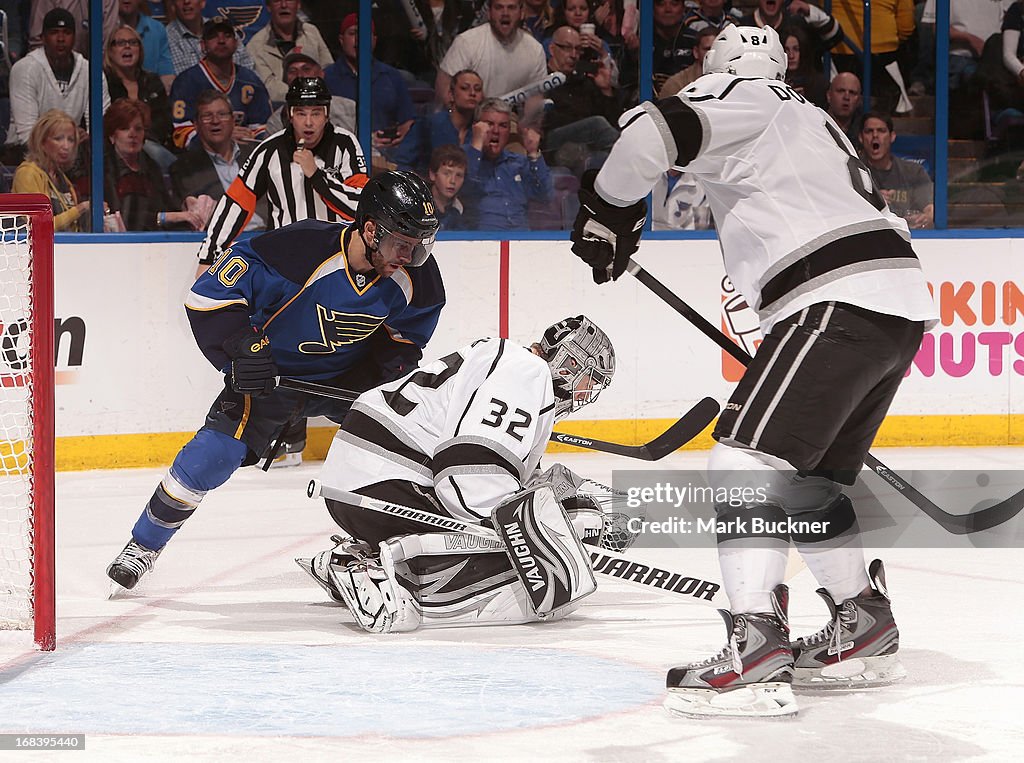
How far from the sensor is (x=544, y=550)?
3051mm

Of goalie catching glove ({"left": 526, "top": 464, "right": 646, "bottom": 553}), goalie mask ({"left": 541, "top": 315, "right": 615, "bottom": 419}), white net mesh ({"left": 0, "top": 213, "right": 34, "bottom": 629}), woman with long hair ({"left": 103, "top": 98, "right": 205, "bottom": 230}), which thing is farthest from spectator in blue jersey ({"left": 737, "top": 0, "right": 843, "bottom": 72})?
goalie mask ({"left": 541, "top": 315, "right": 615, "bottom": 419})

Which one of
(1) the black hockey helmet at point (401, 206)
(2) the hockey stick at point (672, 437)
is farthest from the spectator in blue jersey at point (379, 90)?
(1) the black hockey helmet at point (401, 206)

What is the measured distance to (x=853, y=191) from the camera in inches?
101

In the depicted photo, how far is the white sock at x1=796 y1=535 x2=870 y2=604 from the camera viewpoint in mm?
2666

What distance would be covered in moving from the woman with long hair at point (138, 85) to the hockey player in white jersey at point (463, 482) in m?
3.09

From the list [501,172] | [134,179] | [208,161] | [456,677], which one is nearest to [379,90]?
[501,172]

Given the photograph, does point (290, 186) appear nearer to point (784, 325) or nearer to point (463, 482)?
point (463, 482)

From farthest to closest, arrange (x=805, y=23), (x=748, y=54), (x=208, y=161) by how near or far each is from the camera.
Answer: (x=805, y=23)
(x=208, y=161)
(x=748, y=54)

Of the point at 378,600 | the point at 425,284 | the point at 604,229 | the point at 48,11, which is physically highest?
the point at 48,11

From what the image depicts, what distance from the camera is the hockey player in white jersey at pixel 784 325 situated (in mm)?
2418

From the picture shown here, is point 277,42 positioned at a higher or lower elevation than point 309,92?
higher

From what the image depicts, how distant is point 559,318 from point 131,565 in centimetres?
265

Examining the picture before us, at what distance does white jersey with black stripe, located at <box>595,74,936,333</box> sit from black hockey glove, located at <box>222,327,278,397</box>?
108cm

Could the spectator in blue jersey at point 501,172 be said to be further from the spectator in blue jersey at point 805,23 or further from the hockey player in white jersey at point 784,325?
A: the hockey player in white jersey at point 784,325
